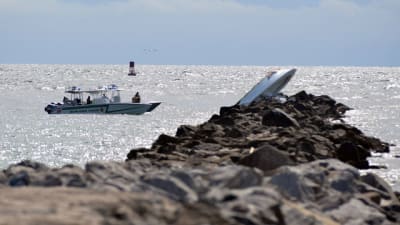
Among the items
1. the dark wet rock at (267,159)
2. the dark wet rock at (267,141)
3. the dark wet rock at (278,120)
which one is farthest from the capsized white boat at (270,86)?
the dark wet rock at (267,159)

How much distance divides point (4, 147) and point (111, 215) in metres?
24.9

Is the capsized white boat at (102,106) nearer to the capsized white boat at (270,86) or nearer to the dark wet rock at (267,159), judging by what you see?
the capsized white boat at (270,86)

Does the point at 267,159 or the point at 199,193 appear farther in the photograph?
the point at 267,159

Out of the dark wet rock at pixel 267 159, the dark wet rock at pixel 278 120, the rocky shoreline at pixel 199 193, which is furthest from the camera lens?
the dark wet rock at pixel 278 120

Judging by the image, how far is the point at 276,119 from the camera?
26.5 m

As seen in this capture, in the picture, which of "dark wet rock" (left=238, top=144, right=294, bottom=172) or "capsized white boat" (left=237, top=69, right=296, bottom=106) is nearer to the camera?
"dark wet rock" (left=238, top=144, right=294, bottom=172)

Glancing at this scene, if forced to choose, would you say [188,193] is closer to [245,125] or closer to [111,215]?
[111,215]

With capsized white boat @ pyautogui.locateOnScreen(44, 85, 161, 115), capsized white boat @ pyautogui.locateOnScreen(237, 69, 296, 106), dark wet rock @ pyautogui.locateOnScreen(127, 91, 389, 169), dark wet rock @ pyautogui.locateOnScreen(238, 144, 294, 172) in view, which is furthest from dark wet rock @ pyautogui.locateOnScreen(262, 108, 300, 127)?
capsized white boat @ pyautogui.locateOnScreen(44, 85, 161, 115)

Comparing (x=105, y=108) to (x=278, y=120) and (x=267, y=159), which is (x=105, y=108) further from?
(x=267, y=159)

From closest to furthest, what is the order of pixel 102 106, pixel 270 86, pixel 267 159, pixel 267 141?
pixel 267 159
pixel 267 141
pixel 270 86
pixel 102 106

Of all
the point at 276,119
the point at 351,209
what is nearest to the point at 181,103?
the point at 276,119

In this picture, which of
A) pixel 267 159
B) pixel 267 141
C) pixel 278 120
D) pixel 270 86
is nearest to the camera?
pixel 267 159

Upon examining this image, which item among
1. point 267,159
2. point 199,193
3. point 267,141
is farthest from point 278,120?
point 199,193

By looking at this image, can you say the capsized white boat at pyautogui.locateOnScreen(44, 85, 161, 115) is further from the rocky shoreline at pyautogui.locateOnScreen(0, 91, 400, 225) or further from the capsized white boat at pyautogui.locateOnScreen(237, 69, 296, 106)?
the rocky shoreline at pyautogui.locateOnScreen(0, 91, 400, 225)
